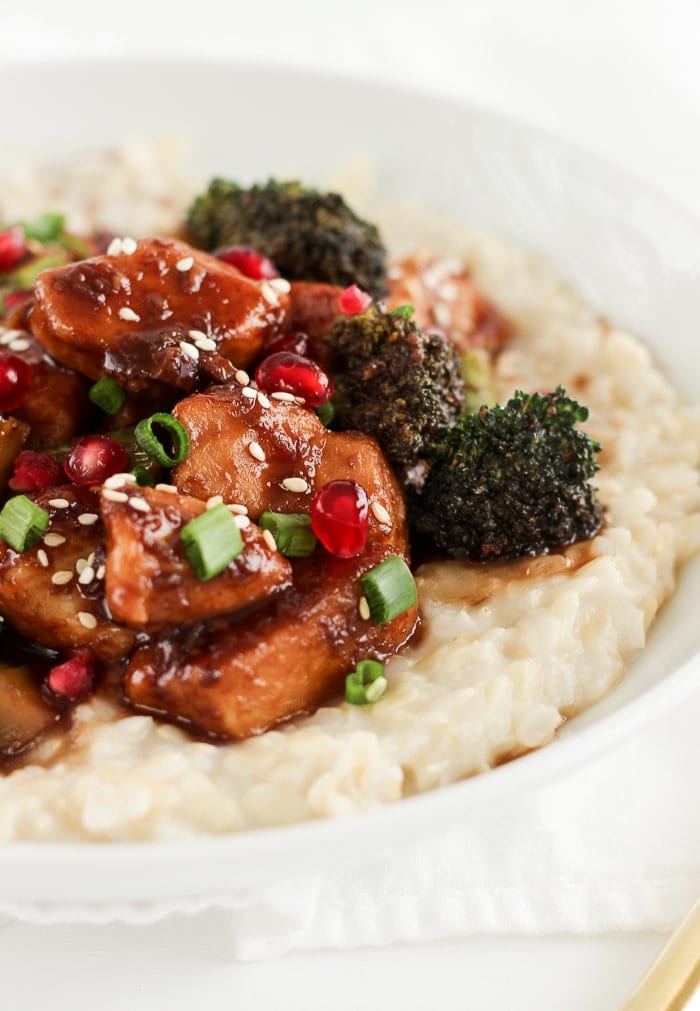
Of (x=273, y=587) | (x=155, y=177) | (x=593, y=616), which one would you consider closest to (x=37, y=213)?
(x=155, y=177)

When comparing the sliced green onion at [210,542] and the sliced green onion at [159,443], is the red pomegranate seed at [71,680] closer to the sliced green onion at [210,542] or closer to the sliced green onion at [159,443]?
the sliced green onion at [210,542]

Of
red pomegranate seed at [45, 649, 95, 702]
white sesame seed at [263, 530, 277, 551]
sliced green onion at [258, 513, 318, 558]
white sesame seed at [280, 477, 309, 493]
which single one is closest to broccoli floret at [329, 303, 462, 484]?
white sesame seed at [280, 477, 309, 493]

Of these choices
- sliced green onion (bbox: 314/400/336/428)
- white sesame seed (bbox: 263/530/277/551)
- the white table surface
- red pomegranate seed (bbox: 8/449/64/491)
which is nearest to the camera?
white sesame seed (bbox: 263/530/277/551)

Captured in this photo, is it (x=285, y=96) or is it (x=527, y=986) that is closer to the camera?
(x=527, y=986)

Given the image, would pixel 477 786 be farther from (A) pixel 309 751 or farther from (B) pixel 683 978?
(B) pixel 683 978

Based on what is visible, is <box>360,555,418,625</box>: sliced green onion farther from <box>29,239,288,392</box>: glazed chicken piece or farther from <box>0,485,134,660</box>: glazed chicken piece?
<box>29,239,288,392</box>: glazed chicken piece

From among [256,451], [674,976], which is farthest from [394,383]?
[674,976]

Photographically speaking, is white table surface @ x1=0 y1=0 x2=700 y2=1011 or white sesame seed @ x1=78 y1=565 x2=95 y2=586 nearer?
white sesame seed @ x1=78 y1=565 x2=95 y2=586
